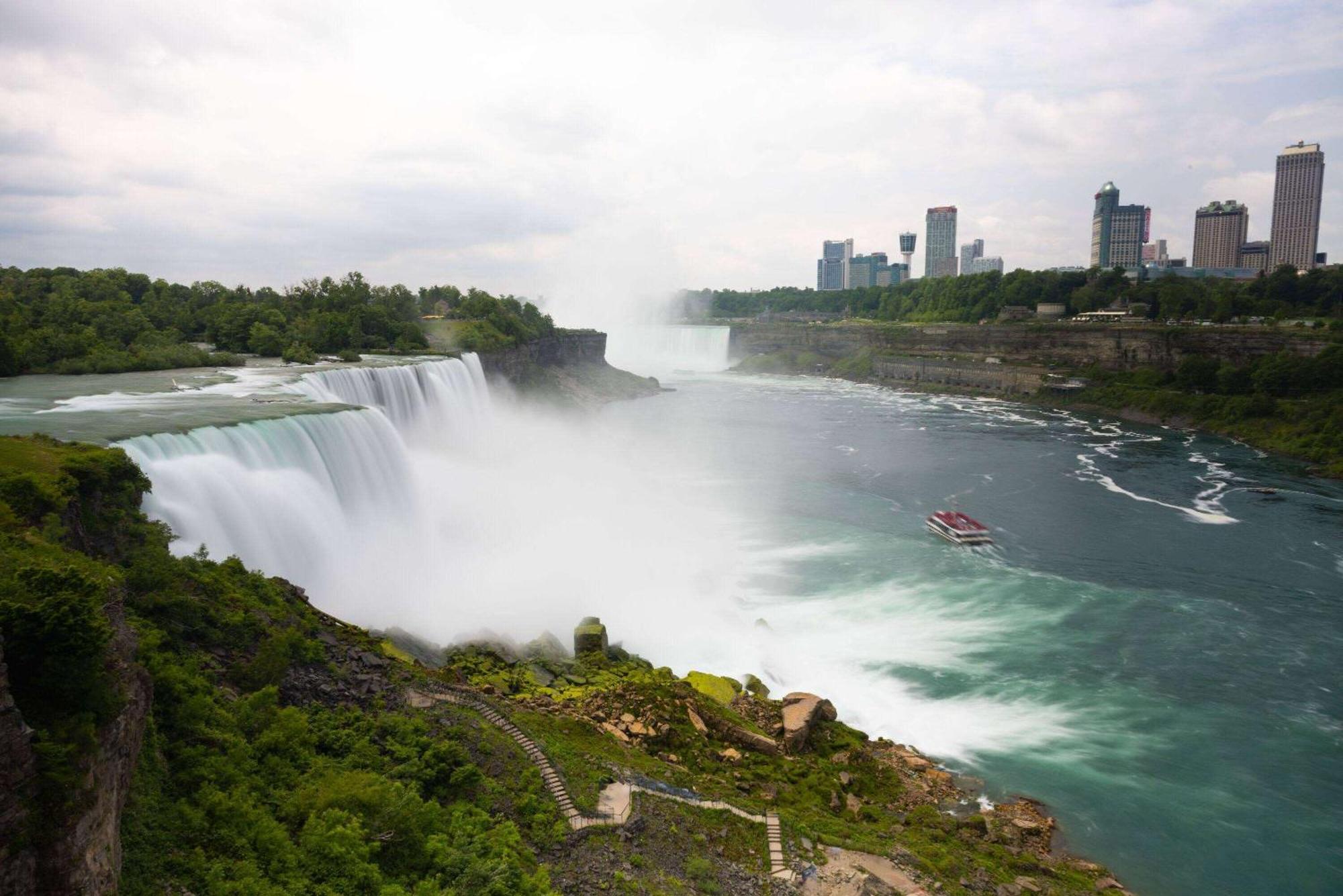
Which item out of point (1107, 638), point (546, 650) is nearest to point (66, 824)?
point (546, 650)

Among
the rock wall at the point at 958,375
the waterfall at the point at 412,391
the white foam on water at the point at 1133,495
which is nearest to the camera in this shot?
the waterfall at the point at 412,391

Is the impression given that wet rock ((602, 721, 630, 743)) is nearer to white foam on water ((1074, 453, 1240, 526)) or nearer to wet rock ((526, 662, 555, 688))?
wet rock ((526, 662, 555, 688))

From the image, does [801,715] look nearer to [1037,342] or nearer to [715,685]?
[715,685]

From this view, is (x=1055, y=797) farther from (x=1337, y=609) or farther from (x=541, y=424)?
(x=541, y=424)

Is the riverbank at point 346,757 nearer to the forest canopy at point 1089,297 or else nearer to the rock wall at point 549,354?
the rock wall at point 549,354

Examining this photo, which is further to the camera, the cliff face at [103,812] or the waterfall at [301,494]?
the waterfall at [301,494]

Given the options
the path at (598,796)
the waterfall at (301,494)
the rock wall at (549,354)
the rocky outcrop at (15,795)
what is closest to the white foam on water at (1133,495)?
the path at (598,796)

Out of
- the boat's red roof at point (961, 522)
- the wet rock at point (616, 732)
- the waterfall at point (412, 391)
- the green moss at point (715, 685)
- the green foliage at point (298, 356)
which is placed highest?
the green foliage at point (298, 356)

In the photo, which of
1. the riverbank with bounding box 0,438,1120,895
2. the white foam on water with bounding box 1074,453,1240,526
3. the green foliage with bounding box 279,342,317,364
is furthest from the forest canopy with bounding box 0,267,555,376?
the white foam on water with bounding box 1074,453,1240,526
